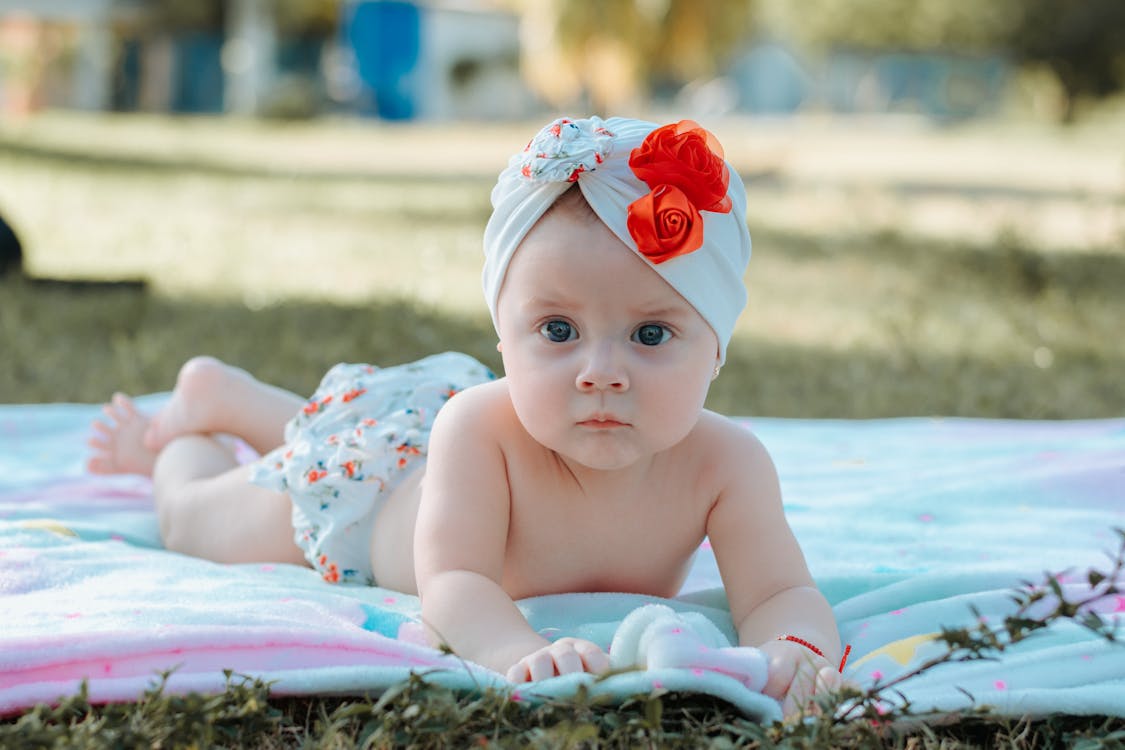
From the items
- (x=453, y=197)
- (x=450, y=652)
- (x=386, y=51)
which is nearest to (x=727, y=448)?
(x=450, y=652)

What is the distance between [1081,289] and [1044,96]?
93.0 ft

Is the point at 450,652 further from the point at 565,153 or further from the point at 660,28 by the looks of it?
the point at 660,28

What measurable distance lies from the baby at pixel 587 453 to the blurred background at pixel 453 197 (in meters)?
2.14

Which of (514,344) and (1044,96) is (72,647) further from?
(1044,96)

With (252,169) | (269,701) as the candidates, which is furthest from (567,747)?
(252,169)

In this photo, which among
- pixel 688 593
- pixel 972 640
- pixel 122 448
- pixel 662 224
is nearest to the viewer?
pixel 972 640

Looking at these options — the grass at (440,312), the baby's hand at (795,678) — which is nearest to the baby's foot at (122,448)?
the grass at (440,312)

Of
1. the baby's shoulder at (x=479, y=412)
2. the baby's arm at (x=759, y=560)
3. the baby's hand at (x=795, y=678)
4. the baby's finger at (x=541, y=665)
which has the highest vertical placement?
the baby's shoulder at (x=479, y=412)

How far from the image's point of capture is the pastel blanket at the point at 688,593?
1.94 m

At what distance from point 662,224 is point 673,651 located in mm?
602

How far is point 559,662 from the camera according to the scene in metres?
1.89

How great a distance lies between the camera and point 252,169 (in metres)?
13.0

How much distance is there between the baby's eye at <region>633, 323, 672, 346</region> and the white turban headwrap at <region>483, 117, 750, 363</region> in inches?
2.4

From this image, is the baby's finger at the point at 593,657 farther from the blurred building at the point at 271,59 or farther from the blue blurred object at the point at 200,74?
the blue blurred object at the point at 200,74
